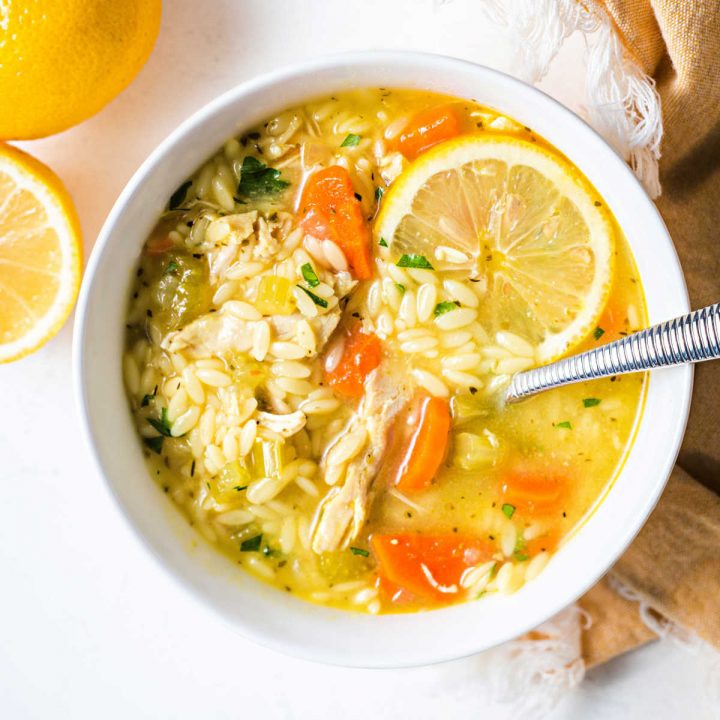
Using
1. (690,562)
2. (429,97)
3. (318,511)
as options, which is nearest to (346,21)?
(429,97)

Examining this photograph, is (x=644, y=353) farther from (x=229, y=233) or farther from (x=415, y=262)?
(x=229, y=233)

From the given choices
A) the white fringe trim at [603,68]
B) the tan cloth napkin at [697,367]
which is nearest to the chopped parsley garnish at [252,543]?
the tan cloth napkin at [697,367]

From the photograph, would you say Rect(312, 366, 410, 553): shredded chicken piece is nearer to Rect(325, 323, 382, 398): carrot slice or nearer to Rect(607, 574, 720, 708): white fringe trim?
Rect(325, 323, 382, 398): carrot slice

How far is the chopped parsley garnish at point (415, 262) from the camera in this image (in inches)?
89.6

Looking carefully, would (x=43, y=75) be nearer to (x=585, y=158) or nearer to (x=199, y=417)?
(x=199, y=417)

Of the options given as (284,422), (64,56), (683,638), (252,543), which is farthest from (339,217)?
(683,638)

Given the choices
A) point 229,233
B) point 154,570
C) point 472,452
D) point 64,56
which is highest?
point 64,56

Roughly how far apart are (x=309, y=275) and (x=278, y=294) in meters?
0.10

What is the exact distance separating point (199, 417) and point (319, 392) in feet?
1.00

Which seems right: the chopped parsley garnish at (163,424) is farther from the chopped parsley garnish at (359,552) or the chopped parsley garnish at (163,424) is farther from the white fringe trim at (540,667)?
the white fringe trim at (540,667)

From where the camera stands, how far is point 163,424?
2.40 m

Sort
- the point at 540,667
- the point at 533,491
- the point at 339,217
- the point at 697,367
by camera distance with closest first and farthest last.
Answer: the point at 339,217 → the point at 533,491 → the point at 697,367 → the point at 540,667

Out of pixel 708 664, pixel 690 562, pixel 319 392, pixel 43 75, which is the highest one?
pixel 43 75

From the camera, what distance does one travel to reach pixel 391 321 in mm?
2322
